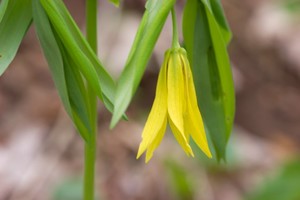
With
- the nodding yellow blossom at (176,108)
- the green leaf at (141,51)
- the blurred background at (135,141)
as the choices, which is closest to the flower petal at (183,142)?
the nodding yellow blossom at (176,108)

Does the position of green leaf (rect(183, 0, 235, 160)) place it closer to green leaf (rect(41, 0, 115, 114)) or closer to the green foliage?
green leaf (rect(41, 0, 115, 114))

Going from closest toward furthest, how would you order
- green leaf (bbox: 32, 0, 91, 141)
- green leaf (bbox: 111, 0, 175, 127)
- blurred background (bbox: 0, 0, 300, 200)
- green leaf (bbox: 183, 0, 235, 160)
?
green leaf (bbox: 111, 0, 175, 127) < green leaf (bbox: 32, 0, 91, 141) < green leaf (bbox: 183, 0, 235, 160) < blurred background (bbox: 0, 0, 300, 200)

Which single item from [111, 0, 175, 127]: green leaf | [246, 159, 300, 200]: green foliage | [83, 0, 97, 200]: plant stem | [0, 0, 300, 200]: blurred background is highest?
[111, 0, 175, 127]: green leaf

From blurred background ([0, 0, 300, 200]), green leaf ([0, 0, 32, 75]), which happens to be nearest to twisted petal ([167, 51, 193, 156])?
green leaf ([0, 0, 32, 75])

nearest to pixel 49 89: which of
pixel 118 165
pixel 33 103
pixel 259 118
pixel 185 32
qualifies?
pixel 33 103

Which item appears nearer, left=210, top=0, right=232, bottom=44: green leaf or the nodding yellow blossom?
the nodding yellow blossom

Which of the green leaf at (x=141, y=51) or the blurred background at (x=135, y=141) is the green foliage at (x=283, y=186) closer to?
the blurred background at (x=135, y=141)

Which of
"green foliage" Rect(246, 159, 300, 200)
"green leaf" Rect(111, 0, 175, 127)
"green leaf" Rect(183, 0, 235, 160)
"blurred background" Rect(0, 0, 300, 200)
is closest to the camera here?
"green leaf" Rect(111, 0, 175, 127)
